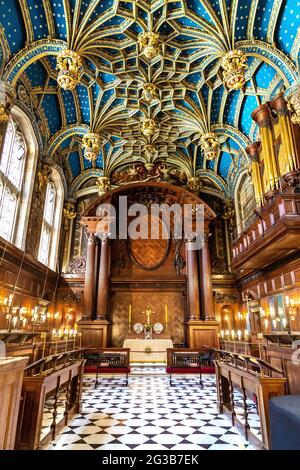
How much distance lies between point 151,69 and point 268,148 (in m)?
6.45

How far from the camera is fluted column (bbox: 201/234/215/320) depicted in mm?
14564

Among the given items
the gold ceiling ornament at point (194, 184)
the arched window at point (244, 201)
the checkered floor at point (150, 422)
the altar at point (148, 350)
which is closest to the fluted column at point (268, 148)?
the arched window at point (244, 201)

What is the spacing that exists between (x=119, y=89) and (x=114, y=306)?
37.2ft

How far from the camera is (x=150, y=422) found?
18.6ft

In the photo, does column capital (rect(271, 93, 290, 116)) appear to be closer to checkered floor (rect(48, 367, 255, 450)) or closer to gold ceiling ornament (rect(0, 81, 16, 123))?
gold ceiling ornament (rect(0, 81, 16, 123))

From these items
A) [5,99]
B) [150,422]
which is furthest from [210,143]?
[150,422]

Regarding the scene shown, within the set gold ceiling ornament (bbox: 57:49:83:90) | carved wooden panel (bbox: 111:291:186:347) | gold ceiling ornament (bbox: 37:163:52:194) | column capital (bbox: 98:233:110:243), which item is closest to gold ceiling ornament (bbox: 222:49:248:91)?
gold ceiling ornament (bbox: 57:49:83:90)

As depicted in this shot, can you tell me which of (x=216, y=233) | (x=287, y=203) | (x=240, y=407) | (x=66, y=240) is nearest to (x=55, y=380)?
(x=240, y=407)

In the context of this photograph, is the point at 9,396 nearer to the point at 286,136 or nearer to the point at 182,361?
the point at 182,361

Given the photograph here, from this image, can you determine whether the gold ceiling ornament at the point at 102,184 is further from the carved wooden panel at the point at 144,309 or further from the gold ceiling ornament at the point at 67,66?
the gold ceiling ornament at the point at 67,66

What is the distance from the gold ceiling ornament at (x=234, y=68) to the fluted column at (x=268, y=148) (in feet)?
5.96

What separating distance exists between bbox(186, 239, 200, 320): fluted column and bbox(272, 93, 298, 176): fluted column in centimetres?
710

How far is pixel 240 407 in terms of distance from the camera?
7.05 m
